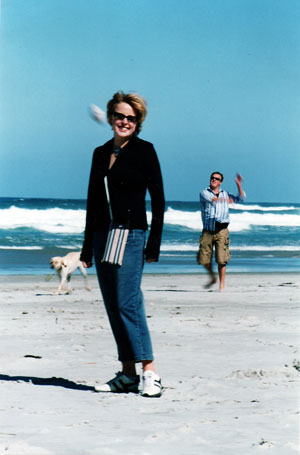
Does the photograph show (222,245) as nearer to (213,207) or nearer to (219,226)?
(219,226)

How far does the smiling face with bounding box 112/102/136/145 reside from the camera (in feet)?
15.5

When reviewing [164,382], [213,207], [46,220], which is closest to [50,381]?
[164,382]

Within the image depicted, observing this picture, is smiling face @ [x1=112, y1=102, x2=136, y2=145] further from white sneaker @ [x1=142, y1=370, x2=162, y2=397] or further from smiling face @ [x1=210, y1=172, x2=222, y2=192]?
smiling face @ [x1=210, y1=172, x2=222, y2=192]

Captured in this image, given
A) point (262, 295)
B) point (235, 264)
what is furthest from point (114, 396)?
point (235, 264)

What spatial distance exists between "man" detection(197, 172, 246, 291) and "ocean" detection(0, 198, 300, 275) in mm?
4434

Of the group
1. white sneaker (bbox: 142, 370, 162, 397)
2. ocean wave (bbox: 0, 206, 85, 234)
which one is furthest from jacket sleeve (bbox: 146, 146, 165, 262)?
ocean wave (bbox: 0, 206, 85, 234)

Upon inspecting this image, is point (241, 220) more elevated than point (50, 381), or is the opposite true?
point (50, 381)

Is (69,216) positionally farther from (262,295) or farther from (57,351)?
(57,351)

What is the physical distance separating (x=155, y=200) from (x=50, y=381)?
1.32 metres

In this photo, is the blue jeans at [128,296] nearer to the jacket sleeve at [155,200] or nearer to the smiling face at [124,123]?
the jacket sleeve at [155,200]

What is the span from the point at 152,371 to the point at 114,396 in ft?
0.86

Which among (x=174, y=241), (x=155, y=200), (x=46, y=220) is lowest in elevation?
(x=46, y=220)

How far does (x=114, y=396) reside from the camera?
4625 mm

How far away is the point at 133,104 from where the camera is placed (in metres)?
4.75
